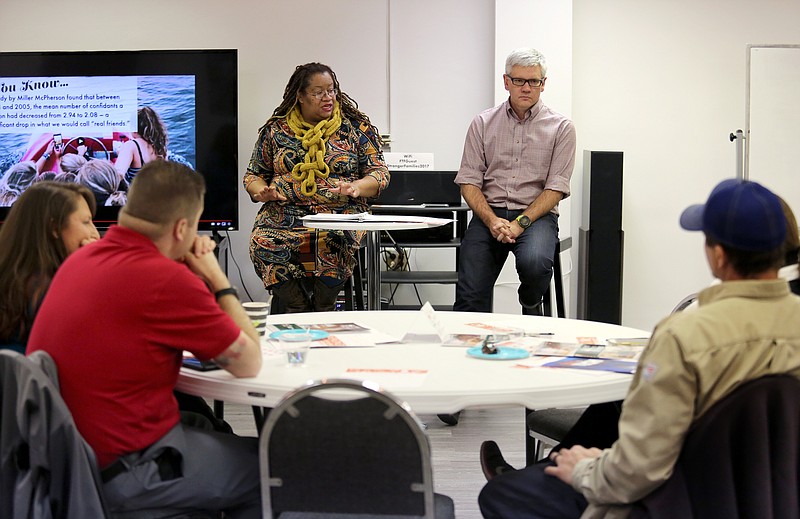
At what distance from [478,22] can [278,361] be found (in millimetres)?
4463

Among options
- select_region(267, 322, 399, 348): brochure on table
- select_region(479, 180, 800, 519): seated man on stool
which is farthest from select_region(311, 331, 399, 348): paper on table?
select_region(479, 180, 800, 519): seated man on stool

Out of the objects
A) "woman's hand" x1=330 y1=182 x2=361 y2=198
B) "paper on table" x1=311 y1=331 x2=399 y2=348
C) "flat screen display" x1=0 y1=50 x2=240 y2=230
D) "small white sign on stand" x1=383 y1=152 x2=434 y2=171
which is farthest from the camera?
"small white sign on stand" x1=383 y1=152 x2=434 y2=171

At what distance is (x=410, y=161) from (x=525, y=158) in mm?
1791

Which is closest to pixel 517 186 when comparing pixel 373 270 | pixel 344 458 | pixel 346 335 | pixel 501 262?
pixel 501 262

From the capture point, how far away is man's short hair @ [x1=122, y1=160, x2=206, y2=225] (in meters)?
1.97

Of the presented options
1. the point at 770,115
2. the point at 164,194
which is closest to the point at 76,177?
the point at 164,194

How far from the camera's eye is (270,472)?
163 centimetres

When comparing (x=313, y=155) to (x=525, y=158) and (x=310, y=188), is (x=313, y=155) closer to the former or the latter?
(x=310, y=188)

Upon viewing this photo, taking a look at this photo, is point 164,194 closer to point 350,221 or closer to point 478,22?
point 350,221

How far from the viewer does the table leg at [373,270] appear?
438 cm

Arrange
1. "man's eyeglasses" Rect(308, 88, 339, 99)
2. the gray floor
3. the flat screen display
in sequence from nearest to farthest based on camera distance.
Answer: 1. the gray floor
2. "man's eyeglasses" Rect(308, 88, 339, 99)
3. the flat screen display

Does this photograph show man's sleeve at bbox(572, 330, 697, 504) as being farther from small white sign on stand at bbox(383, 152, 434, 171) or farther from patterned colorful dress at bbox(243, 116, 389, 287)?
small white sign on stand at bbox(383, 152, 434, 171)

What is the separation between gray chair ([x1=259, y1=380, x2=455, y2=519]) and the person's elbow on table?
38 centimetres

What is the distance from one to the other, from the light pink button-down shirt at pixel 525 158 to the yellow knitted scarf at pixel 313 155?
0.69m
